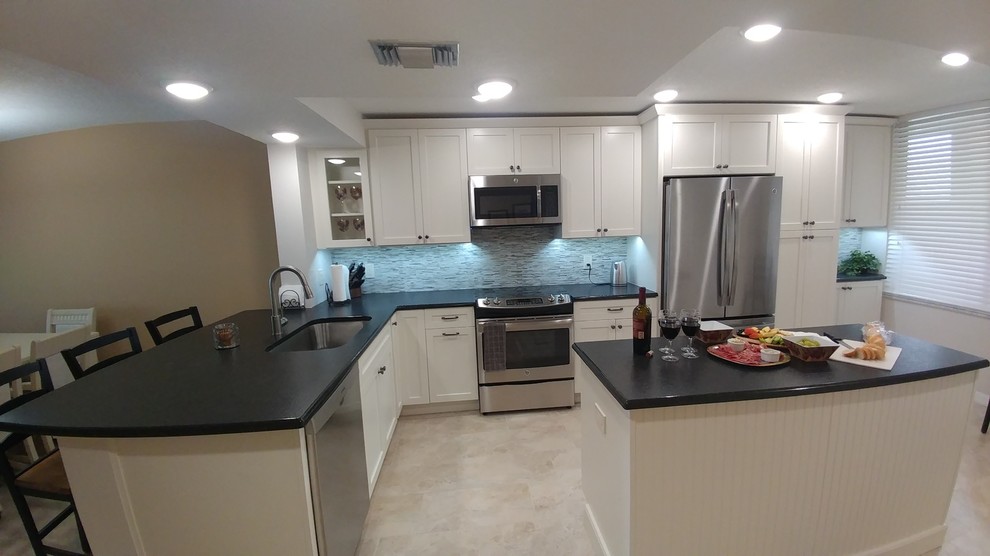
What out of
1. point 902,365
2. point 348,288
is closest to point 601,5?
point 902,365

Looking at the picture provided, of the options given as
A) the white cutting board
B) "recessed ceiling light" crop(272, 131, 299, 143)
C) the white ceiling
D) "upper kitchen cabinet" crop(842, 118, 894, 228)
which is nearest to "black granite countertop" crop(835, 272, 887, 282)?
"upper kitchen cabinet" crop(842, 118, 894, 228)

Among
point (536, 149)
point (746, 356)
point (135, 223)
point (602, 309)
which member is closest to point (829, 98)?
point (536, 149)

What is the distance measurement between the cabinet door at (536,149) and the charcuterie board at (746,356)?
2.07 metres

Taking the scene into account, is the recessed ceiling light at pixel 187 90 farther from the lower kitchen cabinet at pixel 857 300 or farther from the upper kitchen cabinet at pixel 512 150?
the lower kitchen cabinet at pixel 857 300

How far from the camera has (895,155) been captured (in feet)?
11.2

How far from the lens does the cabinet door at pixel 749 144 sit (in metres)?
2.96

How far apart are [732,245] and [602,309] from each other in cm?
118

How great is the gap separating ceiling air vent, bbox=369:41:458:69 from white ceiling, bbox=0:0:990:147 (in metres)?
0.04

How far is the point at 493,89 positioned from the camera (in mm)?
1764

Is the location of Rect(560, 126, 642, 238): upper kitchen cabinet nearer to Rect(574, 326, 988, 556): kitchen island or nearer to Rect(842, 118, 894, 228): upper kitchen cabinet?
Rect(574, 326, 988, 556): kitchen island

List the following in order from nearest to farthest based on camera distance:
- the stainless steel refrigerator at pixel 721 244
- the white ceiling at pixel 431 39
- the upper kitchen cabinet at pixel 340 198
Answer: the white ceiling at pixel 431 39 → the stainless steel refrigerator at pixel 721 244 → the upper kitchen cabinet at pixel 340 198

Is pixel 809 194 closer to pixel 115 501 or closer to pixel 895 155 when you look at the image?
pixel 895 155

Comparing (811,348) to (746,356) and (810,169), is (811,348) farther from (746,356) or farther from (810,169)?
(810,169)

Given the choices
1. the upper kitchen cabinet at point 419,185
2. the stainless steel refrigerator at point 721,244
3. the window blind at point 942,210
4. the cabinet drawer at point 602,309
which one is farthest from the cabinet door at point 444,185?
the window blind at point 942,210
